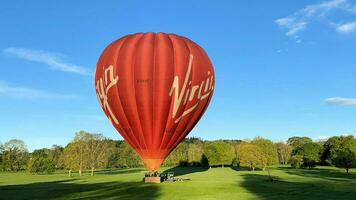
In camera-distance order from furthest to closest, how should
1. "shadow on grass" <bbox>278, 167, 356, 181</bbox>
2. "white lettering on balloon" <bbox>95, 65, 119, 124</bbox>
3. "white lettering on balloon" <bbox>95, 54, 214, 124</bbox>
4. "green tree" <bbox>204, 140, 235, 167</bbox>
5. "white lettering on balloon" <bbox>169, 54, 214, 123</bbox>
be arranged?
"green tree" <bbox>204, 140, 235, 167</bbox> → "shadow on grass" <bbox>278, 167, 356, 181</bbox> → "white lettering on balloon" <bbox>95, 65, 119, 124</bbox> → "white lettering on balloon" <bbox>95, 54, 214, 124</bbox> → "white lettering on balloon" <bbox>169, 54, 214, 123</bbox>

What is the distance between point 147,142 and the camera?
43625 mm

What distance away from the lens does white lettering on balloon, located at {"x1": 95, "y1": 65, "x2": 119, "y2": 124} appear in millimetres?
42906

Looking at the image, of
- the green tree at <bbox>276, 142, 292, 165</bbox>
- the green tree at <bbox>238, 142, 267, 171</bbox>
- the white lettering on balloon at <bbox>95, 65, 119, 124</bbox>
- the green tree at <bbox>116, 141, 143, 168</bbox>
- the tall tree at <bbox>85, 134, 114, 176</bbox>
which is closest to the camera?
the white lettering on balloon at <bbox>95, 65, 119, 124</bbox>

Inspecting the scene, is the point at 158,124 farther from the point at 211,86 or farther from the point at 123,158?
the point at 123,158

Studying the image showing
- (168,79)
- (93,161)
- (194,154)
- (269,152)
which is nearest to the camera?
(168,79)

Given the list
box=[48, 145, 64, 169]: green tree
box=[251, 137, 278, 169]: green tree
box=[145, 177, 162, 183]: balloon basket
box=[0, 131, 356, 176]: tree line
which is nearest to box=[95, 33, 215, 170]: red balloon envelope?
box=[145, 177, 162, 183]: balloon basket

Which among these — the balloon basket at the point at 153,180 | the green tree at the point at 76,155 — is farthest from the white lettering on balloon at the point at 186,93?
the green tree at the point at 76,155

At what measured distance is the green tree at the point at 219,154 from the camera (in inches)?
5202

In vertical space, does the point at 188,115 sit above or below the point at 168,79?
below

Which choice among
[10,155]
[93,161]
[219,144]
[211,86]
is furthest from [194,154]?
[211,86]

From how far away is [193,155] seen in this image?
144 metres

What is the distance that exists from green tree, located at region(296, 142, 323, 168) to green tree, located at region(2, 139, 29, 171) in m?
99.1

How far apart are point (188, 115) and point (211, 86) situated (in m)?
5.41

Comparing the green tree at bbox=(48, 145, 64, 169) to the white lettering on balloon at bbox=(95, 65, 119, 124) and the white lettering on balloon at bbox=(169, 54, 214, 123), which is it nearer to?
the white lettering on balloon at bbox=(95, 65, 119, 124)
